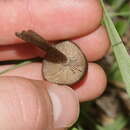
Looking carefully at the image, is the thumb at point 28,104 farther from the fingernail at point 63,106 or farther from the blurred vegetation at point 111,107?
the blurred vegetation at point 111,107

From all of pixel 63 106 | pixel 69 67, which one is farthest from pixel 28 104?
pixel 69 67

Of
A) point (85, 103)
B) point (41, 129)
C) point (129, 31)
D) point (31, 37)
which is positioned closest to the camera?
point (31, 37)

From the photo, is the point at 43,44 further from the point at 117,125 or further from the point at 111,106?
the point at 111,106

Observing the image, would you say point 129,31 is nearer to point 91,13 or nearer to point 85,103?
point 85,103

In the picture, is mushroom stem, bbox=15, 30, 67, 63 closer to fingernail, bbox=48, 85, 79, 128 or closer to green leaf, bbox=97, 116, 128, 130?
fingernail, bbox=48, 85, 79, 128

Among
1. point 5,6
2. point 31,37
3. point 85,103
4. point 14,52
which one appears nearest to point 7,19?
point 5,6

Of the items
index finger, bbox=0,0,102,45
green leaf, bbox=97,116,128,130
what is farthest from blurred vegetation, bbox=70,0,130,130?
index finger, bbox=0,0,102,45
